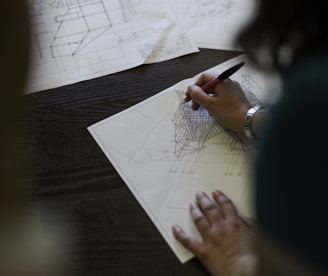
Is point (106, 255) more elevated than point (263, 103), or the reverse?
point (263, 103)

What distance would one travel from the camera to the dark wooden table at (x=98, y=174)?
0.80 m

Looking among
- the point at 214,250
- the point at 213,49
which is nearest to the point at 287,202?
the point at 214,250

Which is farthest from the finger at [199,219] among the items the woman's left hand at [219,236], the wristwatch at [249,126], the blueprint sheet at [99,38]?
the blueprint sheet at [99,38]

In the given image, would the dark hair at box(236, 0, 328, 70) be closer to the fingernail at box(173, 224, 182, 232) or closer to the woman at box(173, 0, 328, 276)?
the woman at box(173, 0, 328, 276)

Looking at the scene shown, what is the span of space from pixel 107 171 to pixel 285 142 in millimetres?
460

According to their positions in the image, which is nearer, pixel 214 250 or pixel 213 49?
pixel 214 250

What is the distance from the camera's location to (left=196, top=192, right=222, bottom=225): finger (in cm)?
82

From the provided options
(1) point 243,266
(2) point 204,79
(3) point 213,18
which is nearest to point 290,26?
(1) point 243,266

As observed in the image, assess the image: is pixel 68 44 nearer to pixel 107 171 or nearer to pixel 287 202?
pixel 107 171

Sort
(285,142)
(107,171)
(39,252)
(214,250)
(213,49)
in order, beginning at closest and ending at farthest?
(285,142) < (39,252) < (214,250) < (107,171) < (213,49)

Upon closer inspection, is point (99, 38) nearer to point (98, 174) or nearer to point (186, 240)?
point (98, 174)

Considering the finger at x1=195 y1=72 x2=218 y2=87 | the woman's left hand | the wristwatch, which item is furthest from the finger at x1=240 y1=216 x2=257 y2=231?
the finger at x1=195 y1=72 x2=218 y2=87

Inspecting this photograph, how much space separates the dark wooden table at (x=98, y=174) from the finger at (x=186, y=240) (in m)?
0.02

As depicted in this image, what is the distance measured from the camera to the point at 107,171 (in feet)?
2.93
